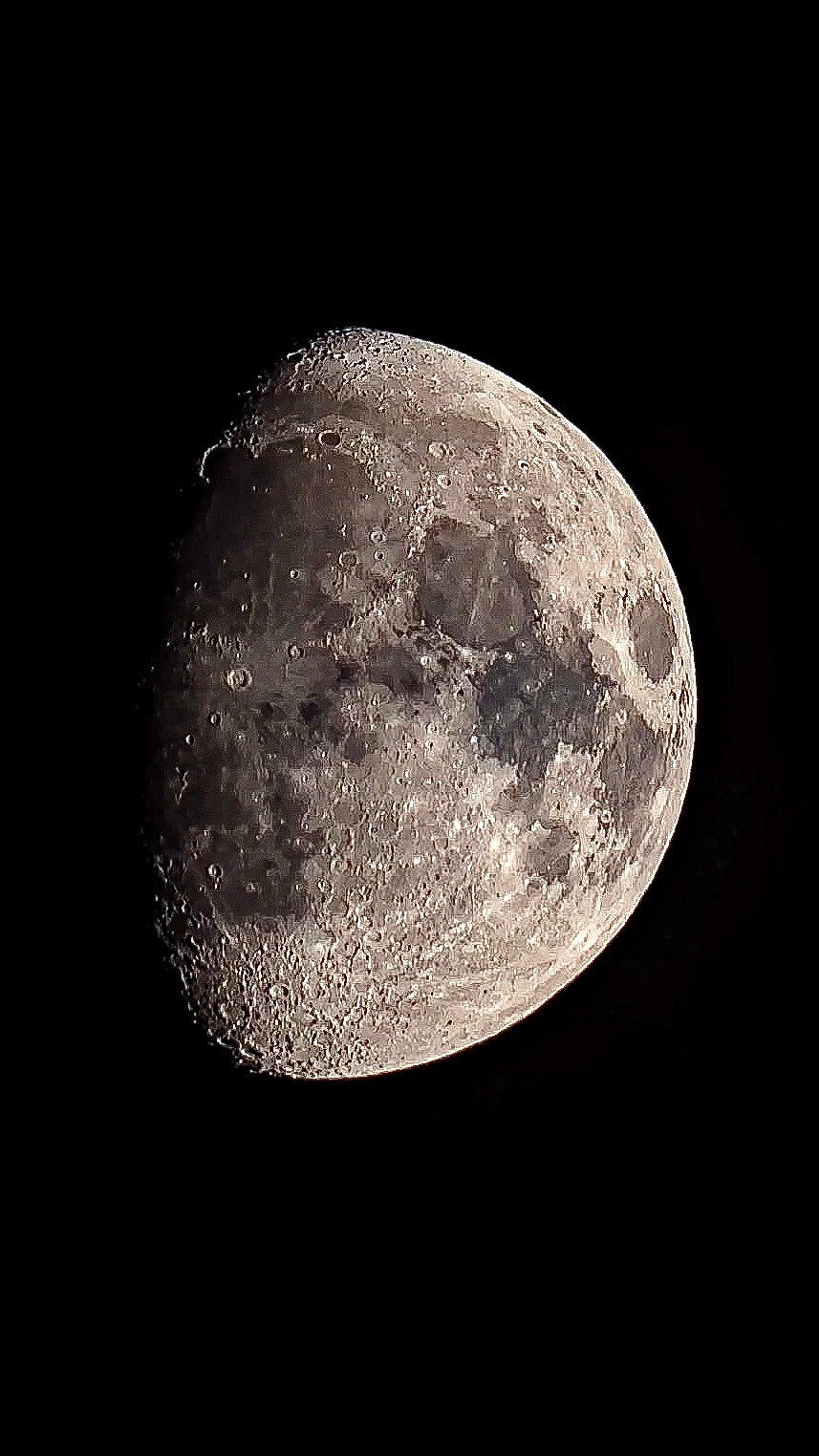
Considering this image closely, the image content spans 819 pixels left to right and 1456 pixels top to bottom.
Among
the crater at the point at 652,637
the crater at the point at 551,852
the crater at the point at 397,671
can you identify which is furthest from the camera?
the crater at the point at 652,637

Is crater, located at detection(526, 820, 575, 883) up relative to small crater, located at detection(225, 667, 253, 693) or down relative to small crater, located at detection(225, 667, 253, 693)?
down

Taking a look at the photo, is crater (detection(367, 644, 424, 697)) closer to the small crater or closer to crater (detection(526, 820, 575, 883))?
the small crater

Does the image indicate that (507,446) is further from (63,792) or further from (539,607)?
(63,792)

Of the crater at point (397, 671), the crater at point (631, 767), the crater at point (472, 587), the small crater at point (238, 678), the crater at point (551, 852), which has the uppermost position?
the crater at point (472, 587)

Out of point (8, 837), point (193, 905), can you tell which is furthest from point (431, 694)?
point (8, 837)

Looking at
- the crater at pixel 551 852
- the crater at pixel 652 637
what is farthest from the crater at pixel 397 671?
the crater at pixel 652 637

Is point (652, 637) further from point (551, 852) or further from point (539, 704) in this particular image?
point (551, 852)

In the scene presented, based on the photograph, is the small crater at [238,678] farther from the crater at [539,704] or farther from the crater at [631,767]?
the crater at [631,767]

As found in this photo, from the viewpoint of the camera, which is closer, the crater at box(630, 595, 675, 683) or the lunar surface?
the lunar surface

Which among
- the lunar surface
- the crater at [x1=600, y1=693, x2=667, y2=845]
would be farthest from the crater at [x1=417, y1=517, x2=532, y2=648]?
the crater at [x1=600, y1=693, x2=667, y2=845]

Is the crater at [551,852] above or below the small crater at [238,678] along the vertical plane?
below
